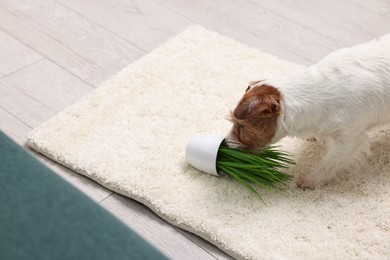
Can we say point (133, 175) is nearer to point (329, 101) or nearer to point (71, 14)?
point (329, 101)

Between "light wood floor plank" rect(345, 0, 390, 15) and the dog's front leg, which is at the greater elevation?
"light wood floor plank" rect(345, 0, 390, 15)

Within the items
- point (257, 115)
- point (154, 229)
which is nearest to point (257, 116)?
point (257, 115)

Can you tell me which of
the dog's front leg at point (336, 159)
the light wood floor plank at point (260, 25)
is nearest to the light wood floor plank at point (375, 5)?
the light wood floor plank at point (260, 25)

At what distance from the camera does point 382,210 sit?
5.60 feet

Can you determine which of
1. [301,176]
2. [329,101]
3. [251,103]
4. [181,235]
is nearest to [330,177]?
[301,176]

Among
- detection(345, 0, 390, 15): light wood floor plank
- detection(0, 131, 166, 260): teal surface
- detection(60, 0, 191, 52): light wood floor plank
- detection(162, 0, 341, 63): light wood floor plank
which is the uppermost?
detection(345, 0, 390, 15): light wood floor plank

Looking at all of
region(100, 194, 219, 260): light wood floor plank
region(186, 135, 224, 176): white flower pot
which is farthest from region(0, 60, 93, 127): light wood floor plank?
region(186, 135, 224, 176): white flower pot

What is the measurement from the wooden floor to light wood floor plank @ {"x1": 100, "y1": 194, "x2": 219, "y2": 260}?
0.32 meters

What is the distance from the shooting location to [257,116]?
158 cm

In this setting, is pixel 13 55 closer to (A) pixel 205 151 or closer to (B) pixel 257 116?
(A) pixel 205 151

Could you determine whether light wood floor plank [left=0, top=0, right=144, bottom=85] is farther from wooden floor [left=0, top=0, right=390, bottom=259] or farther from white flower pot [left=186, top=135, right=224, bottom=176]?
white flower pot [left=186, top=135, right=224, bottom=176]

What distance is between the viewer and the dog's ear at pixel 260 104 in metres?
1.57

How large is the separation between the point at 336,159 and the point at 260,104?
40cm

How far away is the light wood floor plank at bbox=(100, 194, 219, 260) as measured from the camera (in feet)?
5.26
